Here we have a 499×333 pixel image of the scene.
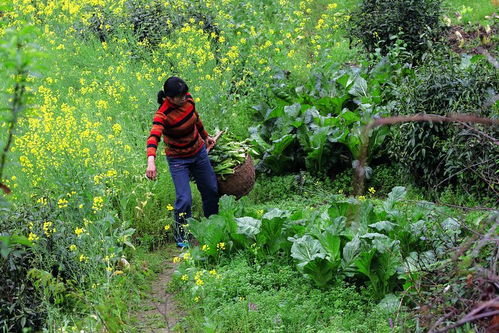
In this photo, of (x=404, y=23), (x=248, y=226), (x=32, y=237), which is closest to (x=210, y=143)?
(x=248, y=226)

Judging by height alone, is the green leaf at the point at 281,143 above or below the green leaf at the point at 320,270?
above

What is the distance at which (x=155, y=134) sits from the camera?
6.69 meters

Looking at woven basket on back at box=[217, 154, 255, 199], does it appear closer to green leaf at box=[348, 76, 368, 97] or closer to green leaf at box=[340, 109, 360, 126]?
green leaf at box=[340, 109, 360, 126]

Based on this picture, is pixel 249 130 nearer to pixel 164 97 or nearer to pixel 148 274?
pixel 164 97

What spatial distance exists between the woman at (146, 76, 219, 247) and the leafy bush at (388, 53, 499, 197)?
2114mm

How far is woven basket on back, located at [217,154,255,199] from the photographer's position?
7.57 m

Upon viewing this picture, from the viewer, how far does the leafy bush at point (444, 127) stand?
6.96 metres

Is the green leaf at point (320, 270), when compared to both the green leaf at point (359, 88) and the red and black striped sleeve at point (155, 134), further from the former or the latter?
the green leaf at point (359, 88)

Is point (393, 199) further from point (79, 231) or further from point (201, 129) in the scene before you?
point (79, 231)

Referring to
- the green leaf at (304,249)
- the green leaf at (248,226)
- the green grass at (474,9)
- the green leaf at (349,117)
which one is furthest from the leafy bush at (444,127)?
the green grass at (474,9)

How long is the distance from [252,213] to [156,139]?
1.15 m

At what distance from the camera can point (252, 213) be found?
670cm

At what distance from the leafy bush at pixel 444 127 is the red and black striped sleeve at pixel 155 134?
2.57m

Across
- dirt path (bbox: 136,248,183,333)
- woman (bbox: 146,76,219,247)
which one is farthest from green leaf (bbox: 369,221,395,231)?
woman (bbox: 146,76,219,247)
